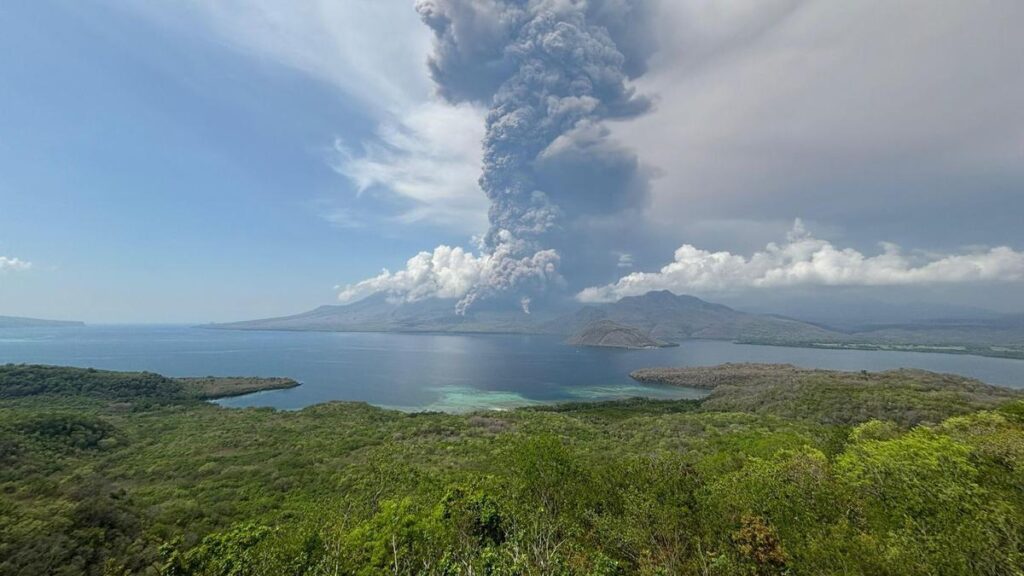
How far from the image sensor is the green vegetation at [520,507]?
16.9 m

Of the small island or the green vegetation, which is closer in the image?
the green vegetation

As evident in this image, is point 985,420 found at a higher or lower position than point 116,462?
higher

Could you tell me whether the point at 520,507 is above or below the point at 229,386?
above

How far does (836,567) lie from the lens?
14492mm

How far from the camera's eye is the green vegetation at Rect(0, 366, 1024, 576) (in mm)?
16891

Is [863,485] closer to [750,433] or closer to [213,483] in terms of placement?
[750,433]

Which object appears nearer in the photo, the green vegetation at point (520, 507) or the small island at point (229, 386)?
the green vegetation at point (520, 507)

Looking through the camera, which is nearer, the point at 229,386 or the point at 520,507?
the point at 520,507

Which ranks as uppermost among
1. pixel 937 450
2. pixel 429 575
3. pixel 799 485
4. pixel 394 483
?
pixel 937 450

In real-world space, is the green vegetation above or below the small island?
above

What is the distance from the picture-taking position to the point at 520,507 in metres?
25.3

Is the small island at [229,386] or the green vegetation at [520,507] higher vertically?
the green vegetation at [520,507]

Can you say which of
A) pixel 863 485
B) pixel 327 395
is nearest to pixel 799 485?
pixel 863 485

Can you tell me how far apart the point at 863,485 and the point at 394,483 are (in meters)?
33.1
